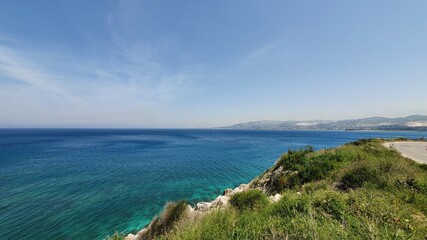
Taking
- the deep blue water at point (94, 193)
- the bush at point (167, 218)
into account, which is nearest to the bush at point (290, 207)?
the bush at point (167, 218)

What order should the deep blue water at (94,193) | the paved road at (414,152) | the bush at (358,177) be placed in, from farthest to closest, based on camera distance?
the paved road at (414,152), the deep blue water at (94,193), the bush at (358,177)

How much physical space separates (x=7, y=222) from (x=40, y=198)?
4.50m

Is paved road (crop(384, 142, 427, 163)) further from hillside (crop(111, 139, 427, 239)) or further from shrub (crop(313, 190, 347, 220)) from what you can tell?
shrub (crop(313, 190, 347, 220))

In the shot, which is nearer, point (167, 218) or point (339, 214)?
point (339, 214)

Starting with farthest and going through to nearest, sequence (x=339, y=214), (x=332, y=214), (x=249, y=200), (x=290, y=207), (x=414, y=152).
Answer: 1. (x=414, y=152)
2. (x=249, y=200)
3. (x=290, y=207)
4. (x=332, y=214)
5. (x=339, y=214)

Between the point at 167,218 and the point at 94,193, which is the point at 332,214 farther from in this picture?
the point at 94,193

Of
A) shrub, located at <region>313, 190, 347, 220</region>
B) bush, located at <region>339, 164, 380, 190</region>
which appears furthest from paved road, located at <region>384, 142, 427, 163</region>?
shrub, located at <region>313, 190, 347, 220</region>

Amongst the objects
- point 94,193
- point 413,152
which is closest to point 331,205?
point 94,193

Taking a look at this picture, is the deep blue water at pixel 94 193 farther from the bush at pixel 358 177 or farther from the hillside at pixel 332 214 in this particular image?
→ the bush at pixel 358 177

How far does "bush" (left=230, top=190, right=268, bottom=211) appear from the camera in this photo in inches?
313

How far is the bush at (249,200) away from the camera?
7950 millimetres

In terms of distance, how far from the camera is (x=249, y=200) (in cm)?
845

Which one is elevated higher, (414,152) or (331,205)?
(331,205)

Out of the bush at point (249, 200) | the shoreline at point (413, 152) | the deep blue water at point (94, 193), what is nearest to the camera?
the bush at point (249, 200)
